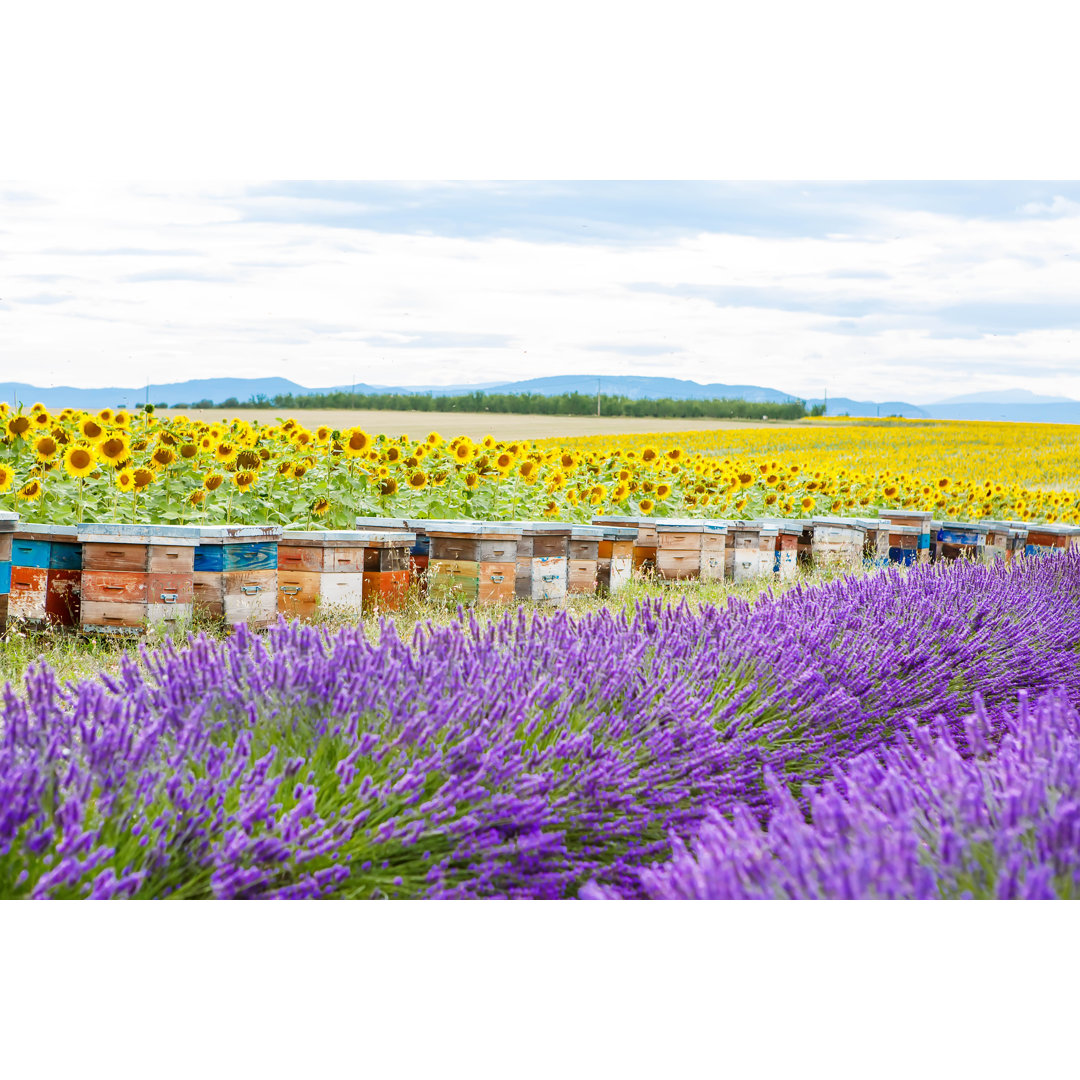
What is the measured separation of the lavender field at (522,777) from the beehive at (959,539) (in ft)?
25.5

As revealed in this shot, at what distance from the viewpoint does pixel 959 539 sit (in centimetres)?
1127

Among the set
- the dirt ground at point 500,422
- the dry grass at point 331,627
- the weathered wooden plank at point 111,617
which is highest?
the dirt ground at point 500,422

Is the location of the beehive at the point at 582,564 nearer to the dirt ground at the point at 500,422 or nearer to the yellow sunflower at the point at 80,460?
the yellow sunflower at the point at 80,460

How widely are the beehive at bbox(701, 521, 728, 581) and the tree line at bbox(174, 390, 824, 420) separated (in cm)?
2515

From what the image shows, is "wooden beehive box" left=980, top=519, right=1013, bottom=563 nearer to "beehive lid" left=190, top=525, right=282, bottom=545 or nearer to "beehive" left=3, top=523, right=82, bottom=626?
"beehive lid" left=190, top=525, right=282, bottom=545

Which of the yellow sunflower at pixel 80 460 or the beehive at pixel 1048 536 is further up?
the yellow sunflower at pixel 80 460

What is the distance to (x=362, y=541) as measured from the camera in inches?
217

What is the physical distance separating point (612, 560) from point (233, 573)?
9.58 feet

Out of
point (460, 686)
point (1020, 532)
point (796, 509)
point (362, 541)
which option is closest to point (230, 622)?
point (362, 541)

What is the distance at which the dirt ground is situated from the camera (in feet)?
92.2

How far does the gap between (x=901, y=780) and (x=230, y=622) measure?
347 cm

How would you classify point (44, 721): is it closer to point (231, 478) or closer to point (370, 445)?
point (231, 478)

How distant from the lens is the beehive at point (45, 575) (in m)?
5.01

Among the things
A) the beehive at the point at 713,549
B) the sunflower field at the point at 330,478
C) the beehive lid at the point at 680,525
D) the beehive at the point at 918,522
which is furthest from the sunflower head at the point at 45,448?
the beehive at the point at 918,522
